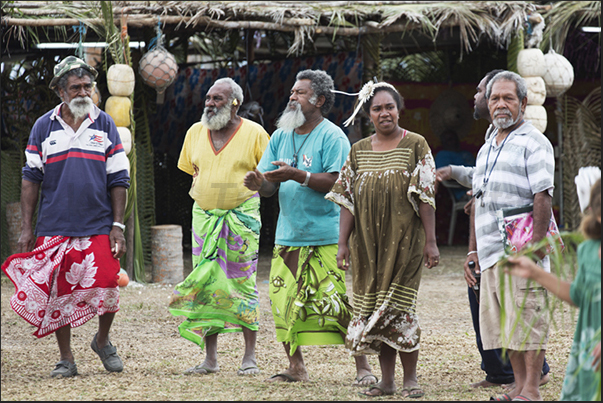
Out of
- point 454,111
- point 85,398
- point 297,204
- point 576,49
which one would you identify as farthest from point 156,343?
point 576,49

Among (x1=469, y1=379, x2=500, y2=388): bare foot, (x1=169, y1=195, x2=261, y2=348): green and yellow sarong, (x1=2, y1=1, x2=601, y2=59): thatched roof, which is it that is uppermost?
(x1=2, y1=1, x2=601, y2=59): thatched roof

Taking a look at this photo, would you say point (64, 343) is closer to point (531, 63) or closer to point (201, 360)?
point (201, 360)

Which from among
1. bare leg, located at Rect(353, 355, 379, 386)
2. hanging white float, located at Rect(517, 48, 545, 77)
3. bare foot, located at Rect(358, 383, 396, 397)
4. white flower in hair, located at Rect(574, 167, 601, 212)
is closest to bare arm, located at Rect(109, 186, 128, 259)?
bare leg, located at Rect(353, 355, 379, 386)

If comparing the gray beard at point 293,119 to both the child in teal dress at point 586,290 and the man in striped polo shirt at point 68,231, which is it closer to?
the man in striped polo shirt at point 68,231

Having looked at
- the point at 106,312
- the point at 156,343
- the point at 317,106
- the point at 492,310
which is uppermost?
the point at 317,106

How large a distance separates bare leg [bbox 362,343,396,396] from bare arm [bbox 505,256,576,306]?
145 cm

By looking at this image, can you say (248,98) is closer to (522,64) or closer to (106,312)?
(522,64)

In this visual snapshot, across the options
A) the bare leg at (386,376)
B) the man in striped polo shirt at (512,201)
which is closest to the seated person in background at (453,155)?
the man in striped polo shirt at (512,201)

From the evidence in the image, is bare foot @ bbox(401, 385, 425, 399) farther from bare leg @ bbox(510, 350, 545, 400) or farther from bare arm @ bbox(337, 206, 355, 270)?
bare arm @ bbox(337, 206, 355, 270)

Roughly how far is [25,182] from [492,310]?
2.96 meters

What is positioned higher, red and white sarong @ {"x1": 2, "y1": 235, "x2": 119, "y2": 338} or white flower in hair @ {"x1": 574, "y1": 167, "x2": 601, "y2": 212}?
white flower in hair @ {"x1": 574, "y1": 167, "x2": 601, "y2": 212}

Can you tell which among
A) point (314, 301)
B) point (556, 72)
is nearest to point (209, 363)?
point (314, 301)

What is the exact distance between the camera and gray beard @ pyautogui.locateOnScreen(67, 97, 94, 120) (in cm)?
455

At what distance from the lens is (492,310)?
3818 millimetres
